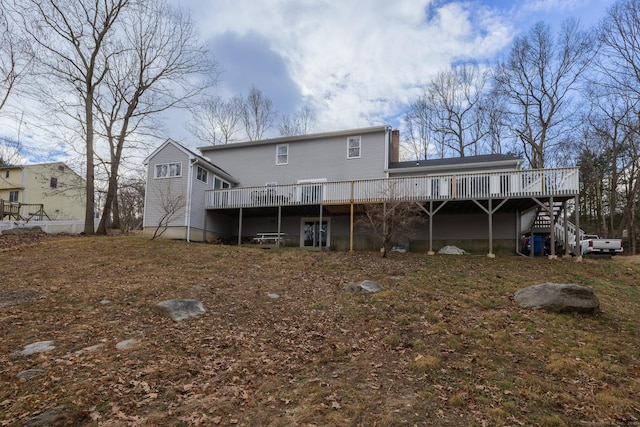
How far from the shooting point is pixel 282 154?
807 inches

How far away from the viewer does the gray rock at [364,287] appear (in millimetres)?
8680

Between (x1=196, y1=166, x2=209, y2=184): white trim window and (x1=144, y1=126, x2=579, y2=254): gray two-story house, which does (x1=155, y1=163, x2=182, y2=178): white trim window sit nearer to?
(x1=144, y1=126, x2=579, y2=254): gray two-story house

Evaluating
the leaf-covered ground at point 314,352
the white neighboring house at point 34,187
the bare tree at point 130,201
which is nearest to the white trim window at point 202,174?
the bare tree at point 130,201

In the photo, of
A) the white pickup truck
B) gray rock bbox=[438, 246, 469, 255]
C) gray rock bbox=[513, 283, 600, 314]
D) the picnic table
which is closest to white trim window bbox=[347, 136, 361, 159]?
the picnic table

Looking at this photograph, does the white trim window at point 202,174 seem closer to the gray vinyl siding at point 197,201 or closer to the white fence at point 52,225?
the gray vinyl siding at point 197,201

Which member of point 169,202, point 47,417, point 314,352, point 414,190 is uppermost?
point 414,190

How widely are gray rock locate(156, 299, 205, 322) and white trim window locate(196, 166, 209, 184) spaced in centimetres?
1206

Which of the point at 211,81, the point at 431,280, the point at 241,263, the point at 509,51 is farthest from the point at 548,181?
the point at 211,81

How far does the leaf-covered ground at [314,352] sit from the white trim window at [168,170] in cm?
861

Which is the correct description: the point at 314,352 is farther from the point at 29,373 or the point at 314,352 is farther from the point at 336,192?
the point at 336,192

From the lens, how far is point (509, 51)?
2630 centimetres

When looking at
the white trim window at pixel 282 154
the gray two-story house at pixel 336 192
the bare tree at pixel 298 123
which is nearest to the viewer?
the gray two-story house at pixel 336 192

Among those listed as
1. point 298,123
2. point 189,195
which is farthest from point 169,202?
point 298,123

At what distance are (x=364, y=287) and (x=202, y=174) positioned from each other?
1311 cm
